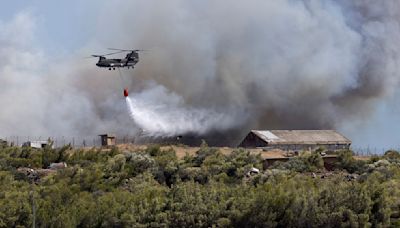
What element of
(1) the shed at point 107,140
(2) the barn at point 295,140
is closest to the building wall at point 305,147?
(2) the barn at point 295,140

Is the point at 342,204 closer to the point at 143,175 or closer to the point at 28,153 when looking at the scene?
the point at 143,175

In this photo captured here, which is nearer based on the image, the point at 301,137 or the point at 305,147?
the point at 305,147

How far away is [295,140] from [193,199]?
118 feet

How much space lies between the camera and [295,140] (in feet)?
282

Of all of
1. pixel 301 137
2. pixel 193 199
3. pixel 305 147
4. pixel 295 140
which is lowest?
pixel 193 199

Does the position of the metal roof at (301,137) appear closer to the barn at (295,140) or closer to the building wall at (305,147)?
the barn at (295,140)

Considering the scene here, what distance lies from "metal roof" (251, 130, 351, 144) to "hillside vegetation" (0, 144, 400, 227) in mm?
20233

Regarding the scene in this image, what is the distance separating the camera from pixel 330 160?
7362 cm

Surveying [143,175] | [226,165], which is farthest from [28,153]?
[226,165]

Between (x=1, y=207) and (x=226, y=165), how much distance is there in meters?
21.5

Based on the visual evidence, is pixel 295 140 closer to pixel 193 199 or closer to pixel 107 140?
pixel 107 140

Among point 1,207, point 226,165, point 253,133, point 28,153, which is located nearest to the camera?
point 1,207

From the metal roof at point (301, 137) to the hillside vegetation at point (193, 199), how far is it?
20233mm

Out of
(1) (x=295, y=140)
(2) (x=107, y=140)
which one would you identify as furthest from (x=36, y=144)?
(1) (x=295, y=140)
